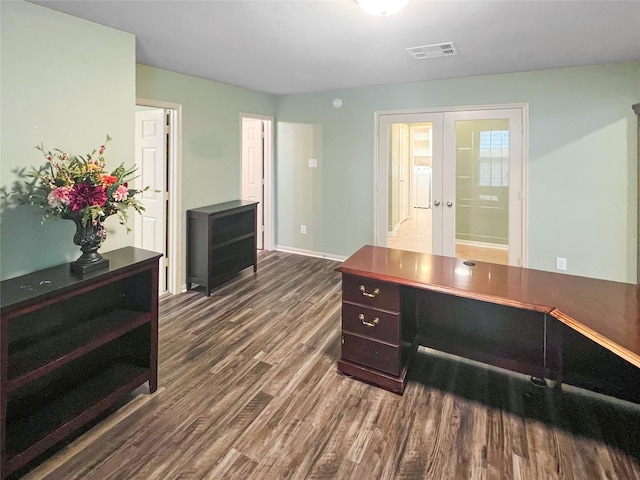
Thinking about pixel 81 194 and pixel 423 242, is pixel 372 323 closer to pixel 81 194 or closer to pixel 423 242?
pixel 81 194

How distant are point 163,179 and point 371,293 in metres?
2.76

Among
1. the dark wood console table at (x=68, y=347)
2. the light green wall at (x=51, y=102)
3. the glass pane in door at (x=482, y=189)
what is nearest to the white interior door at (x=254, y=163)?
the glass pane in door at (x=482, y=189)

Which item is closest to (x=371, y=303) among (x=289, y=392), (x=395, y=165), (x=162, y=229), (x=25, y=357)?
(x=289, y=392)

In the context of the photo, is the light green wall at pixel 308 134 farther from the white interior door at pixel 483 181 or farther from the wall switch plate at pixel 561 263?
the white interior door at pixel 483 181

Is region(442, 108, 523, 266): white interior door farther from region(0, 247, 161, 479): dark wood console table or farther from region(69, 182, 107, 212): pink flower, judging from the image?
region(69, 182, 107, 212): pink flower

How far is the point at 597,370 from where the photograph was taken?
2.05 m

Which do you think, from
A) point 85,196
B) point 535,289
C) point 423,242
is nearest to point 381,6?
point 535,289

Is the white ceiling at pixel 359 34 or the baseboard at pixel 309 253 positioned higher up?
the white ceiling at pixel 359 34

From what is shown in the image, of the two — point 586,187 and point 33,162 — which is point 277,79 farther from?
point 586,187

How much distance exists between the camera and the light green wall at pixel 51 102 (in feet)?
6.91

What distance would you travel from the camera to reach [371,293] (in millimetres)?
2359

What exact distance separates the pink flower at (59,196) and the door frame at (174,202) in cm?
215

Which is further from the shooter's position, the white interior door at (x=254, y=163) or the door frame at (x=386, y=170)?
the white interior door at (x=254, y=163)

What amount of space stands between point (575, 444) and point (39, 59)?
3.64 metres
